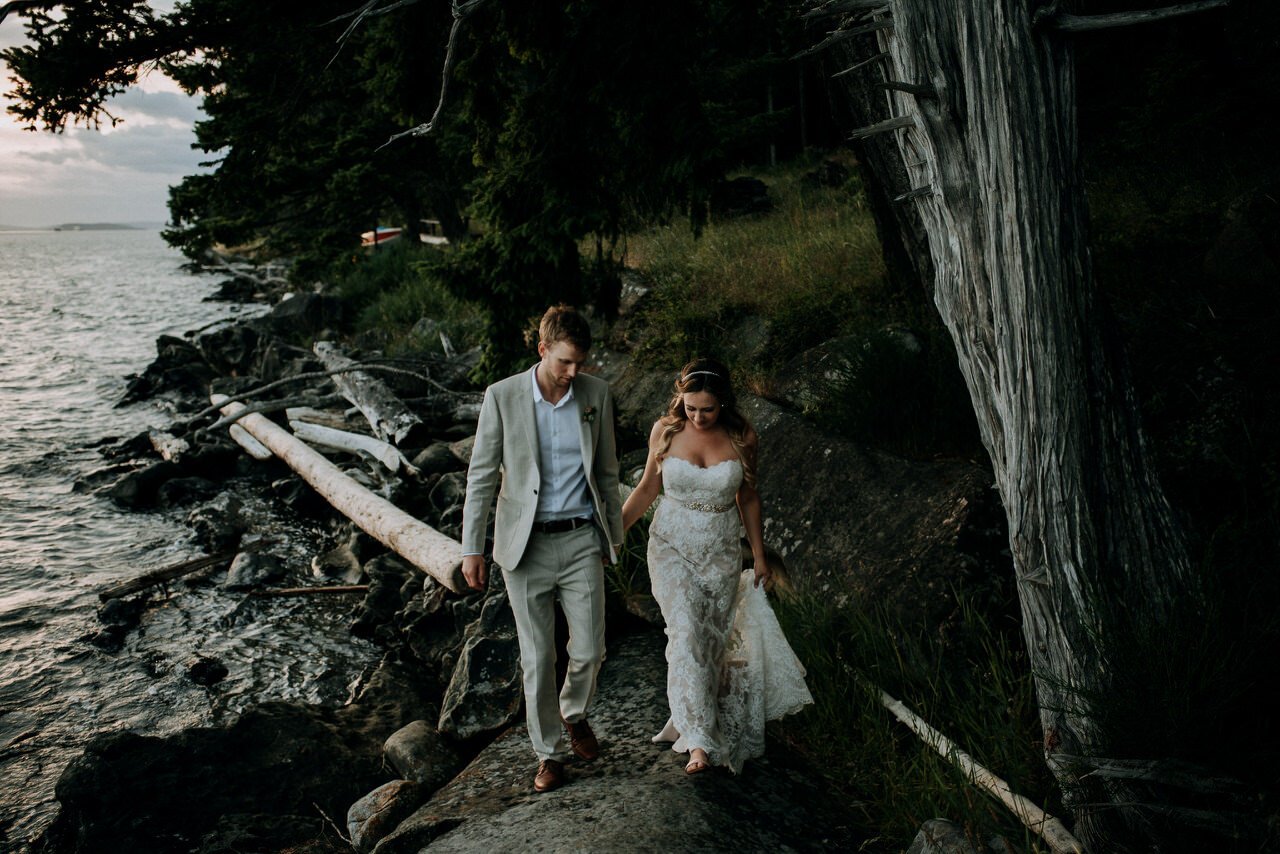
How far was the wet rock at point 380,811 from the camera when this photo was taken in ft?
15.1

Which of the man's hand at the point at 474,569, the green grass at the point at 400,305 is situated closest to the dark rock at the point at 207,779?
the man's hand at the point at 474,569

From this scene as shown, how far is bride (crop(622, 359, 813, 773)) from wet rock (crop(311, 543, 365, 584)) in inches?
202

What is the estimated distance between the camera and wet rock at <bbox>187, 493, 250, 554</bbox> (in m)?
9.70

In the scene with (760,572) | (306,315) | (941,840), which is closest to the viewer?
(941,840)

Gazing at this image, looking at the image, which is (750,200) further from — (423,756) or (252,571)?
(423,756)

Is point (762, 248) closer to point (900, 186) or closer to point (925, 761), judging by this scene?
point (900, 186)

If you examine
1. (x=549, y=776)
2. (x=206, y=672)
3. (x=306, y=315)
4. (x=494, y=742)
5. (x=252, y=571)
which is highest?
(x=306, y=315)

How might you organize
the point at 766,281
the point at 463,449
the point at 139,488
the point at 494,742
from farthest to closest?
the point at 139,488 < the point at 463,449 < the point at 766,281 < the point at 494,742

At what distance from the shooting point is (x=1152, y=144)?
30.3 feet

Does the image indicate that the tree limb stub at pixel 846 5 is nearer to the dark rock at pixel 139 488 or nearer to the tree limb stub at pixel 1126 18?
the tree limb stub at pixel 1126 18

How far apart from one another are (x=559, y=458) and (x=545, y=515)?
288 millimetres

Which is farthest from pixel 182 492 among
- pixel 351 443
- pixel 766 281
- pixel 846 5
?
pixel 846 5

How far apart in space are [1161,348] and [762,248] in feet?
18.2

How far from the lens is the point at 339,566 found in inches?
351
